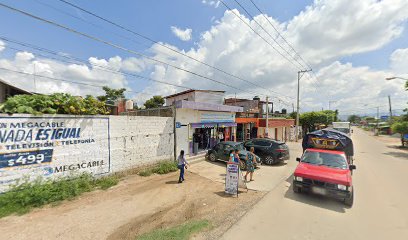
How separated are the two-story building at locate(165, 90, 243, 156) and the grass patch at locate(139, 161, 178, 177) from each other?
2.00m

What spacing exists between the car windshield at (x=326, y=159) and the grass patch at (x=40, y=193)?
8479mm

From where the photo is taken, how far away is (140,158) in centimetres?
1008

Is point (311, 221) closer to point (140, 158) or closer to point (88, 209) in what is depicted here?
point (88, 209)

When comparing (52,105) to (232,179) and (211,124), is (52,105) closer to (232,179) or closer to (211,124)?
(232,179)

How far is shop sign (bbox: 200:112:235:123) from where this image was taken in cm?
1486

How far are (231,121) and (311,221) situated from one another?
1324cm

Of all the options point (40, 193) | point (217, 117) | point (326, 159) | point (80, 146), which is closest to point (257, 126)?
point (217, 117)

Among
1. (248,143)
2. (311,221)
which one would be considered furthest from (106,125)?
(248,143)

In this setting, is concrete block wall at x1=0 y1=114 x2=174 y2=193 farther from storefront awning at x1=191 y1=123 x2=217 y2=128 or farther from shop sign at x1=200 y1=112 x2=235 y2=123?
shop sign at x1=200 y1=112 x2=235 y2=123

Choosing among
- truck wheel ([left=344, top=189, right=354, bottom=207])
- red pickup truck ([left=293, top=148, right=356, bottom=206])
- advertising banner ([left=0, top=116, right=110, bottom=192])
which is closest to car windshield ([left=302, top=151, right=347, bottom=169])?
red pickup truck ([left=293, top=148, right=356, bottom=206])

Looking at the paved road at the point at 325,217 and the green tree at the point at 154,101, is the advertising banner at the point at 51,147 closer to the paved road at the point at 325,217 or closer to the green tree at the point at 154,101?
the paved road at the point at 325,217

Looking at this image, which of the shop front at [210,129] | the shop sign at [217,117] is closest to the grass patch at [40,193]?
the shop front at [210,129]

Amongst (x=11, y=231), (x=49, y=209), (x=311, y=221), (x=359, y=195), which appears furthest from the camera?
(x=359, y=195)

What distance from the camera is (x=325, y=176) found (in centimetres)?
659
